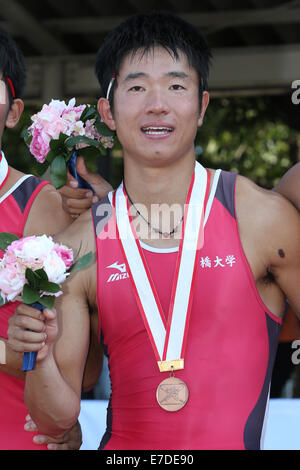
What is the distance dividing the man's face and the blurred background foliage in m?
8.56

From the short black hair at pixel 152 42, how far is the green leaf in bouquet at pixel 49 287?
0.97 m

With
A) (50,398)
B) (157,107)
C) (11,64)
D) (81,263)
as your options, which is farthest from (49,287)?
(11,64)

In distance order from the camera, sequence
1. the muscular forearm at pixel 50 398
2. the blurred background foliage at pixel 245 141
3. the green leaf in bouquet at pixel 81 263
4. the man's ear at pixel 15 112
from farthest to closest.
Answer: the blurred background foliage at pixel 245 141 < the man's ear at pixel 15 112 < the muscular forearm at pixel 50 398 < the green leaf in bouquet at pixel 81 263

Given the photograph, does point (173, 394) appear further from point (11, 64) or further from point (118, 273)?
point (11, 64)

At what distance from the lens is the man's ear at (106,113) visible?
116 inches

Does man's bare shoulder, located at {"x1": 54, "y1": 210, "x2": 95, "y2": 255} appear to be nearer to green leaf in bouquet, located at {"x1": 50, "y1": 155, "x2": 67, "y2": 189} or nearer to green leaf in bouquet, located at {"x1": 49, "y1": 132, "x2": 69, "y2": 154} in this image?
green leaf in bouquet, located at {"x1": 50, "y1": 155, "x2": 67, "y2": 189}

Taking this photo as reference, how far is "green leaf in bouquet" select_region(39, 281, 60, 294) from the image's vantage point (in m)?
2.20

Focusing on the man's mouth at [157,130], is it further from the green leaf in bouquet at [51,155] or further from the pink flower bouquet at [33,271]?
the pink flower bouquet at [33,271]

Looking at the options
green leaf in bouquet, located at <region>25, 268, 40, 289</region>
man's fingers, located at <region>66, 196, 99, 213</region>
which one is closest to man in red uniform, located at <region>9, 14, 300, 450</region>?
man's fingers, located at <region>66, 196, 99, 213</region>

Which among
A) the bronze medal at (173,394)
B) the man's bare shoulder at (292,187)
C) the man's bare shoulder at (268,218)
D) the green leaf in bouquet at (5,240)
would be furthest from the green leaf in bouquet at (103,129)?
the bronze medal at (173,394)

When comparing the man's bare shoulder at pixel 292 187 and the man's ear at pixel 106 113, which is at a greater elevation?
the man's ear at pixel 106 113

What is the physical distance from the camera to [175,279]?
2.65 meters

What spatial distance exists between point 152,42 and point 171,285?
3.07 ft
